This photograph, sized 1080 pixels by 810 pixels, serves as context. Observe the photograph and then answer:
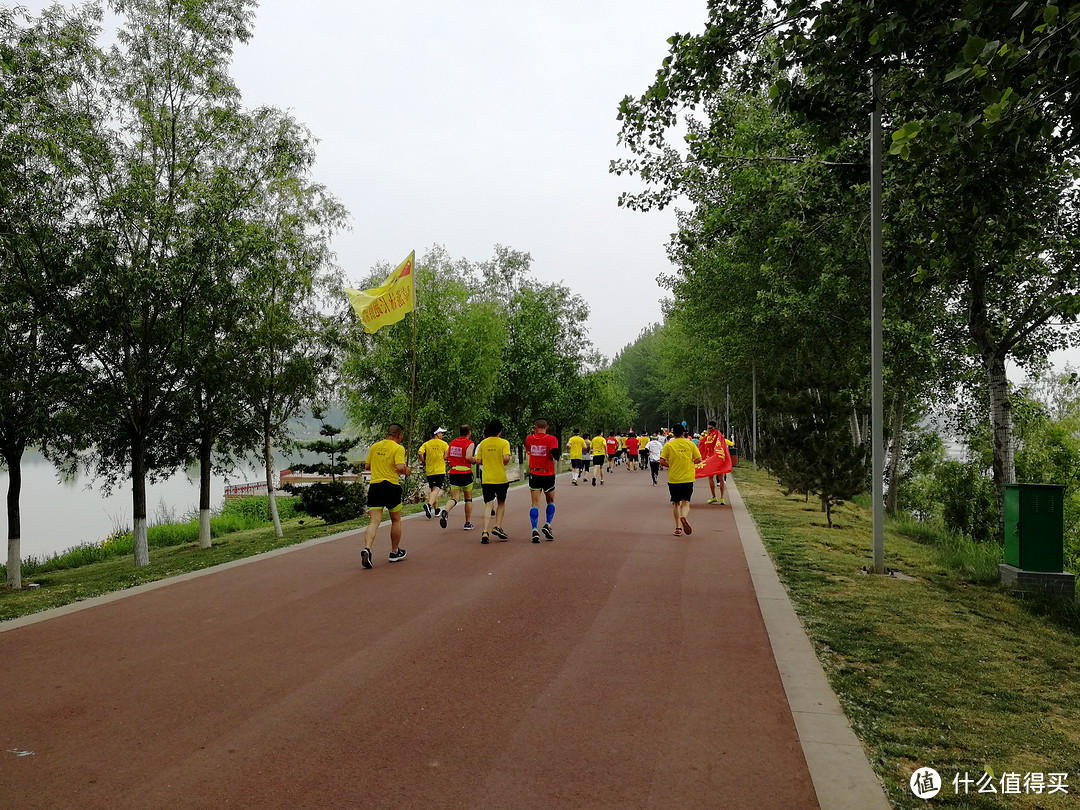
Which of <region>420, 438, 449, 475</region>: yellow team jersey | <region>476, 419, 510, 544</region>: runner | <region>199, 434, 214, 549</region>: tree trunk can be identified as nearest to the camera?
<region>476, 419, 510, 544</region>: runner

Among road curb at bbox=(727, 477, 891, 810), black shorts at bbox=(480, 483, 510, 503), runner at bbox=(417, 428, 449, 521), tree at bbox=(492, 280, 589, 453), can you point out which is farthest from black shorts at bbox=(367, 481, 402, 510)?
tree at bbox=(492, 280, 589, 453)

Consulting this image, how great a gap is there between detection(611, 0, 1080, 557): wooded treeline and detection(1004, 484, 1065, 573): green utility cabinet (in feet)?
7.88

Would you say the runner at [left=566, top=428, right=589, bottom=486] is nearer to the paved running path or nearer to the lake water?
the lake water

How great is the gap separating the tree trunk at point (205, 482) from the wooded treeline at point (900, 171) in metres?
14.0

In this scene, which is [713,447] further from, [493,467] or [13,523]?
[13,523]

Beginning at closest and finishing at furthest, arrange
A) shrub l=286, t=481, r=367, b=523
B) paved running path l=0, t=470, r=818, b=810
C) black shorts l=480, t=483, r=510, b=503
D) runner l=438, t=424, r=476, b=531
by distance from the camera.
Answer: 1. paved running path l=0, t=470, r=818, b=810
2. black shorts l=480, t=483, r=510, b=503
3. runner l=438, t=424, r=476, b=531
4. shrub l=286, t=481, r=367, b=523

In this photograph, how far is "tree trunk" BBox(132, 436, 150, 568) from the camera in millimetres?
18141

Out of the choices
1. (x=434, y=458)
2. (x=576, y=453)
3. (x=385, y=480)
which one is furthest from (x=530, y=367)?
(x=385, y=480)

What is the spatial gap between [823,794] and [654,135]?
7167 millimetres

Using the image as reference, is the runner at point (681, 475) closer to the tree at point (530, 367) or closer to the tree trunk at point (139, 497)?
the tree trunk at point (139, 497)

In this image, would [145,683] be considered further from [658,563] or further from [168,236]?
[168,236]

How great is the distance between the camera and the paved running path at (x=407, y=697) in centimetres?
382

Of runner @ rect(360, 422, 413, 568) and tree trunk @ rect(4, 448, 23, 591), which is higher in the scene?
runner @ rect(360, 422, 413, 568)
